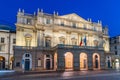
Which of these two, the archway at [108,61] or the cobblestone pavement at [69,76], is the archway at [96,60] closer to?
the archway at [108,61]

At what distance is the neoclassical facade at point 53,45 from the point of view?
43.6 metres

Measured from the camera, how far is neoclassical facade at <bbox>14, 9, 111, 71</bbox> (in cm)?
4359

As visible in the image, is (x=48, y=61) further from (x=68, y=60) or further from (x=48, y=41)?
A: (x=48, y=41)

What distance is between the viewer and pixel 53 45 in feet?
161

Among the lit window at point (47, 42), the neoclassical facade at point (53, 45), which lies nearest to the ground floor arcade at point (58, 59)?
the neoclassical facade at point (53, 45)

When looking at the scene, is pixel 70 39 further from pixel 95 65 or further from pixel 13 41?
pixel 13 41

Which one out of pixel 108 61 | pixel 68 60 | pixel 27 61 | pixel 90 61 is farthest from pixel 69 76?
pixel 108 61

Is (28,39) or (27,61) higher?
(28,39)

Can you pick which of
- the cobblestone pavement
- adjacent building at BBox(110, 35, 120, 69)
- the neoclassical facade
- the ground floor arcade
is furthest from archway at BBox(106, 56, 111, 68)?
the cobblestone pavement

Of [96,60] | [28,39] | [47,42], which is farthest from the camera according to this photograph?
[96,60]

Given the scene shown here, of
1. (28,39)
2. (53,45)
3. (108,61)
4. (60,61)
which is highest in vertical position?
(28,39)

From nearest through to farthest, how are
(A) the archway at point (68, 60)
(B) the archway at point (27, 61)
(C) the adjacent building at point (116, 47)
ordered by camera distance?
(B) the archway at point (27, 61)
(A) the archway at point (68, 60)
(C) the adjacent building at point (116, 47)

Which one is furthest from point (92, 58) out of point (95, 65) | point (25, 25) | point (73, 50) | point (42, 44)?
point (25, 25)

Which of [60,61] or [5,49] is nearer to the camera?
[60,61]
